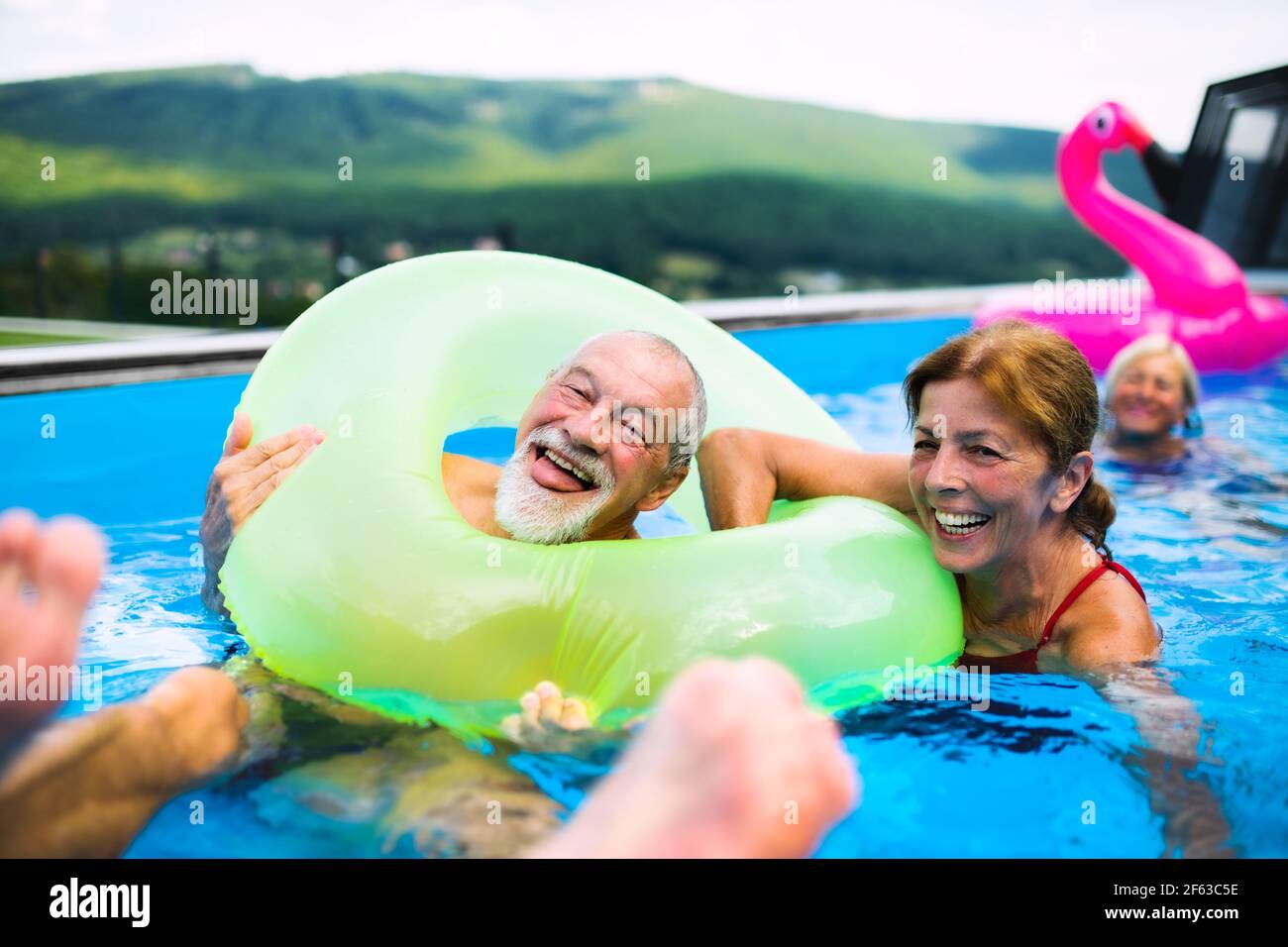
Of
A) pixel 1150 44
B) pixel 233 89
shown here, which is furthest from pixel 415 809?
pixel 233 89

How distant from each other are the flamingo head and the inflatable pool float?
4840 millimetres

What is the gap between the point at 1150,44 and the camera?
1602cm

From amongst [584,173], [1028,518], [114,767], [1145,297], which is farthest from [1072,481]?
[584,173]

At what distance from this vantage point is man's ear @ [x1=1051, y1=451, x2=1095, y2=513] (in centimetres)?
220

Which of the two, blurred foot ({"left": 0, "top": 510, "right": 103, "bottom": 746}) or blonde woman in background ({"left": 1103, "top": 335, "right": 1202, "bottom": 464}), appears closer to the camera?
Result: blurred foot ({"left": 0, "top": 510, "right": 103, "bottom": 746})

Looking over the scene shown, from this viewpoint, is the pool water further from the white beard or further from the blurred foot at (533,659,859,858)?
the blurred foot at (533,659,859,858)

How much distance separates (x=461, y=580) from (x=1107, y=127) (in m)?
5.66

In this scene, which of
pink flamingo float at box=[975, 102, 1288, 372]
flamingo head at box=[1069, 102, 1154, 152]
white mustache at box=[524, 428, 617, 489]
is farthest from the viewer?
flamingo head at box=[1069, 102, 1154, 152]

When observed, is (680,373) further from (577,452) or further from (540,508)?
(540,508)

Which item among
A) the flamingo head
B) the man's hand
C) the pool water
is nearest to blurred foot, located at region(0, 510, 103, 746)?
the pool water
